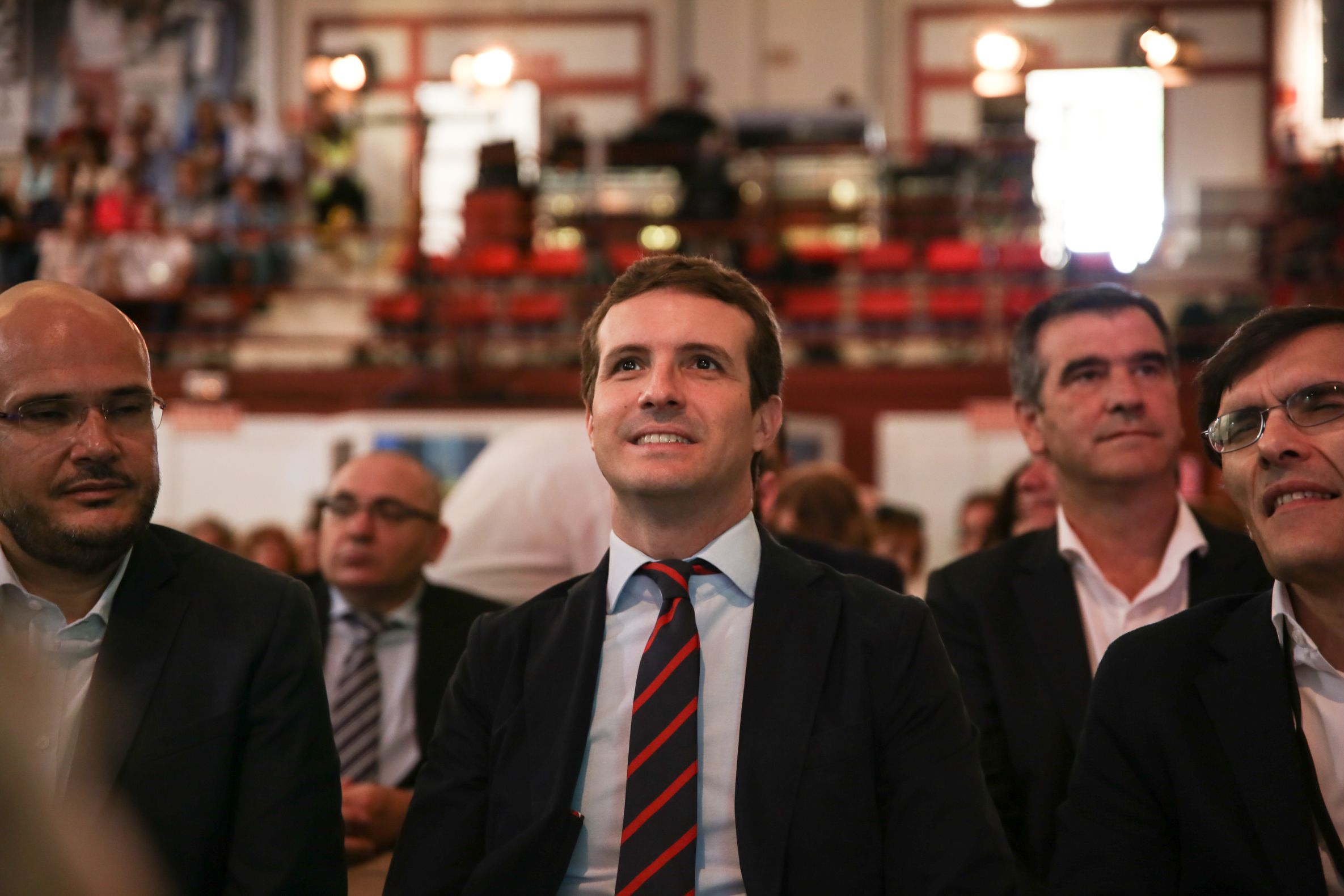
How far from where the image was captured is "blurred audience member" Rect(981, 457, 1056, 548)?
2992 mm

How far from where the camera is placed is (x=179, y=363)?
→ 8695 millimetres

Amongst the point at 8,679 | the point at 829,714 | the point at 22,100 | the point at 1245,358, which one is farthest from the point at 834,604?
the point at 22,100

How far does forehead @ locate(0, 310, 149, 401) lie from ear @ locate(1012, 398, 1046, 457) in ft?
5.12

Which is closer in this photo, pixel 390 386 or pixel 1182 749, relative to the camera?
pixel 1182 749

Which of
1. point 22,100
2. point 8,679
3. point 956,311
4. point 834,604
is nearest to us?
point 8,679

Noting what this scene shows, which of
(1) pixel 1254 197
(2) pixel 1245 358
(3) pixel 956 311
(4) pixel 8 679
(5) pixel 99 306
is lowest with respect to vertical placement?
(4) pixel 8 679

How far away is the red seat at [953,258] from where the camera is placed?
29.4 ft

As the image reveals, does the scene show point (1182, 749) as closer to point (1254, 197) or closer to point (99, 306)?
point (99, 306)

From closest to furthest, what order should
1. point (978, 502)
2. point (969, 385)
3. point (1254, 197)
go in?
point (978, 502), point (969, 385), point (1254, 197)

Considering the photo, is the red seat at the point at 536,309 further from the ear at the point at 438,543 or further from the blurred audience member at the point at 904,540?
the ear at the point at 438,543

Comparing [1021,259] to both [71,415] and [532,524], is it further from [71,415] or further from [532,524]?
[71,415]

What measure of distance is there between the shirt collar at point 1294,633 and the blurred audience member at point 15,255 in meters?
8.32

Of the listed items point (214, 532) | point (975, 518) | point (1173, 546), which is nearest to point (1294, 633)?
point (1173, 546)

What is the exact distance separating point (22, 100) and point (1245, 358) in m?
7.42
